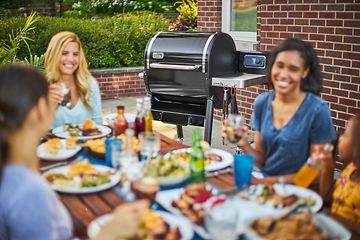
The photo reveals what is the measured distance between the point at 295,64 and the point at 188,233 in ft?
3.81

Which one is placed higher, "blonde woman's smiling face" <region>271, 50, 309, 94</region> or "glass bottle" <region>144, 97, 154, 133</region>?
"blonde woman's smiling face" <region>271, 50, 309, 94</region>

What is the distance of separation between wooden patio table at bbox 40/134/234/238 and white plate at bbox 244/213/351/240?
1.83 ft

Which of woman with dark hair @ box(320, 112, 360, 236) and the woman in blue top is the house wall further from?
woman with dark hair @ box(320, 112, 360, 236)

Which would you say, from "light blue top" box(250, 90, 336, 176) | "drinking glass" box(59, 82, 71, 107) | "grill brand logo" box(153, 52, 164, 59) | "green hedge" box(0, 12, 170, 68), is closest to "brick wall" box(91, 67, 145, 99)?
"green hedge" box(0, 12, 170, 68)

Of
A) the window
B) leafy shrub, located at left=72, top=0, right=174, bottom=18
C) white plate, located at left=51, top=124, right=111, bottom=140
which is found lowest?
white plate, located at left=51, top=124, right=111, bottom=140

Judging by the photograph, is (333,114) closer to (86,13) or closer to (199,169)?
(199,169)

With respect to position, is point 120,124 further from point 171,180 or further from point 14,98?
point 14,98

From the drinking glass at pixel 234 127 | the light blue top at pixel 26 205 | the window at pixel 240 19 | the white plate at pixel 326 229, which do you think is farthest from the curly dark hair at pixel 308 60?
the window at pixel 240 19

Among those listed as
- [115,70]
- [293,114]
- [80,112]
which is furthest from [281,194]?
[115,70]

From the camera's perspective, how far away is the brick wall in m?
8.30

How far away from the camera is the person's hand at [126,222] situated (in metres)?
1.48

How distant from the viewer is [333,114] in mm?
4766

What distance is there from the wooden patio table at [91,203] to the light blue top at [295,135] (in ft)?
1.21

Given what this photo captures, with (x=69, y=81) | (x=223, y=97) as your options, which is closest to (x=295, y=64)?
(x=69, y=81)
